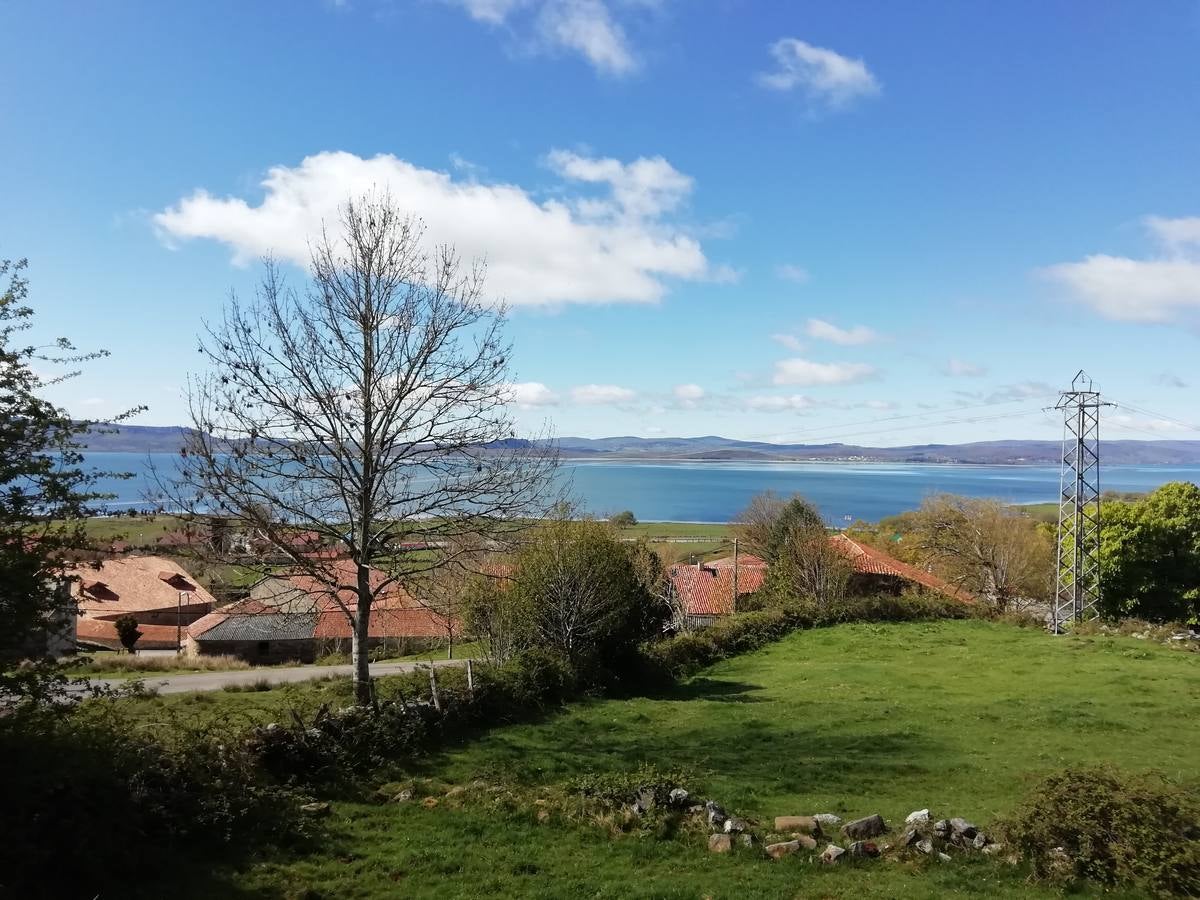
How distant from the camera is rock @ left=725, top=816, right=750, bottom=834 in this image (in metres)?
9.77

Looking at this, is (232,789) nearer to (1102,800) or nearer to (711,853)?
(711,853)

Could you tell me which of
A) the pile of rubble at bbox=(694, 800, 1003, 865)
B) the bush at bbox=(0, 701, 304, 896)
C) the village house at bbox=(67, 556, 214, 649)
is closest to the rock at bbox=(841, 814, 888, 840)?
the pile of rubble at bbox=(694, 800, 1003, 865)

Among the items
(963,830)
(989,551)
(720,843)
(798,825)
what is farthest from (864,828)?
(989,551)

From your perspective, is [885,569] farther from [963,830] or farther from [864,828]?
[864,828]

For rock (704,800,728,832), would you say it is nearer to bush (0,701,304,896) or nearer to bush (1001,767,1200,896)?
bush (1001,767,1200,896)

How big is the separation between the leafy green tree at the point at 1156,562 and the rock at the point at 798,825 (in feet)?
115

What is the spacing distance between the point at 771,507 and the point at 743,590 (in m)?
14.6

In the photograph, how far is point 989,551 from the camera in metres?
48.8

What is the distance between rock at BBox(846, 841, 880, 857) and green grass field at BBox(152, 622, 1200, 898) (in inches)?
9.4

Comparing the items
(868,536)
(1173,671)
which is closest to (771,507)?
(868,536)

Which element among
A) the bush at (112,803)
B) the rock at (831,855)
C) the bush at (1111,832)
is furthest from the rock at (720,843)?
the bush at (112,803)

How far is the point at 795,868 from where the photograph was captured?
28.8 feet

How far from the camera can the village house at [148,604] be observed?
48406 mm

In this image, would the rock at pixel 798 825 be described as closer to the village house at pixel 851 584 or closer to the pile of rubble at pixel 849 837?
the pile of rubble at pixel 849 837
